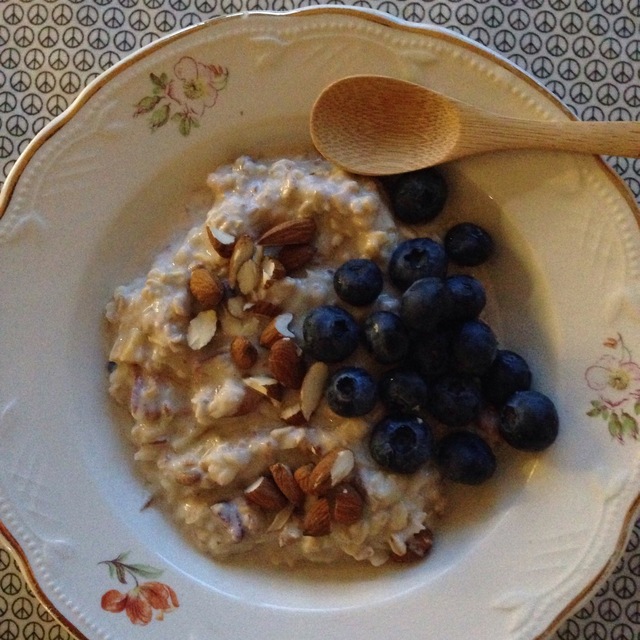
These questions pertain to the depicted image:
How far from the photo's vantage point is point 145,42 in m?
1.59

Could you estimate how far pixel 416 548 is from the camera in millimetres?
1376

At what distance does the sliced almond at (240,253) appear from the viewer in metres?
1.39

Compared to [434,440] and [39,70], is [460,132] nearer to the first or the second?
[434,440]

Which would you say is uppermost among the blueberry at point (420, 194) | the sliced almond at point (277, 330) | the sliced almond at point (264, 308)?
the blueberry at point (420, 194)

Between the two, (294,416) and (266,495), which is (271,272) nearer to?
(294,416)

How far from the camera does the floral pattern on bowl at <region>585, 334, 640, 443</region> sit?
4.25 feet

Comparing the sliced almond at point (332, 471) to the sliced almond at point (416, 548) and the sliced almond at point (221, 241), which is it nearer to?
the sliced almond at point (416, 548)

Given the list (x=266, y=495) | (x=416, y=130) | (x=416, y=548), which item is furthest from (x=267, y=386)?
(x=416, y=130)

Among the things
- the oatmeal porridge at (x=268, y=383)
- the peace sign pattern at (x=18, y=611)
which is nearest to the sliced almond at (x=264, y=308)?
the oatmeal porridge at (x=268, y=383)

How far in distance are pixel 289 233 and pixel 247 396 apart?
1.13 ft

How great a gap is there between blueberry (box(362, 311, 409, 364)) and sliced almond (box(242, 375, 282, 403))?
8.0 inches

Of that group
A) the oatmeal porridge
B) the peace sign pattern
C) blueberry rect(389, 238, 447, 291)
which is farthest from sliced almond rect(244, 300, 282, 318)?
the peace sign pattern

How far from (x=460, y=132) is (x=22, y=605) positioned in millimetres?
1369

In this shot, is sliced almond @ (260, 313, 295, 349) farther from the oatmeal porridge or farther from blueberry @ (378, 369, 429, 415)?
blueberry @ (378, 369, 429, 415)
